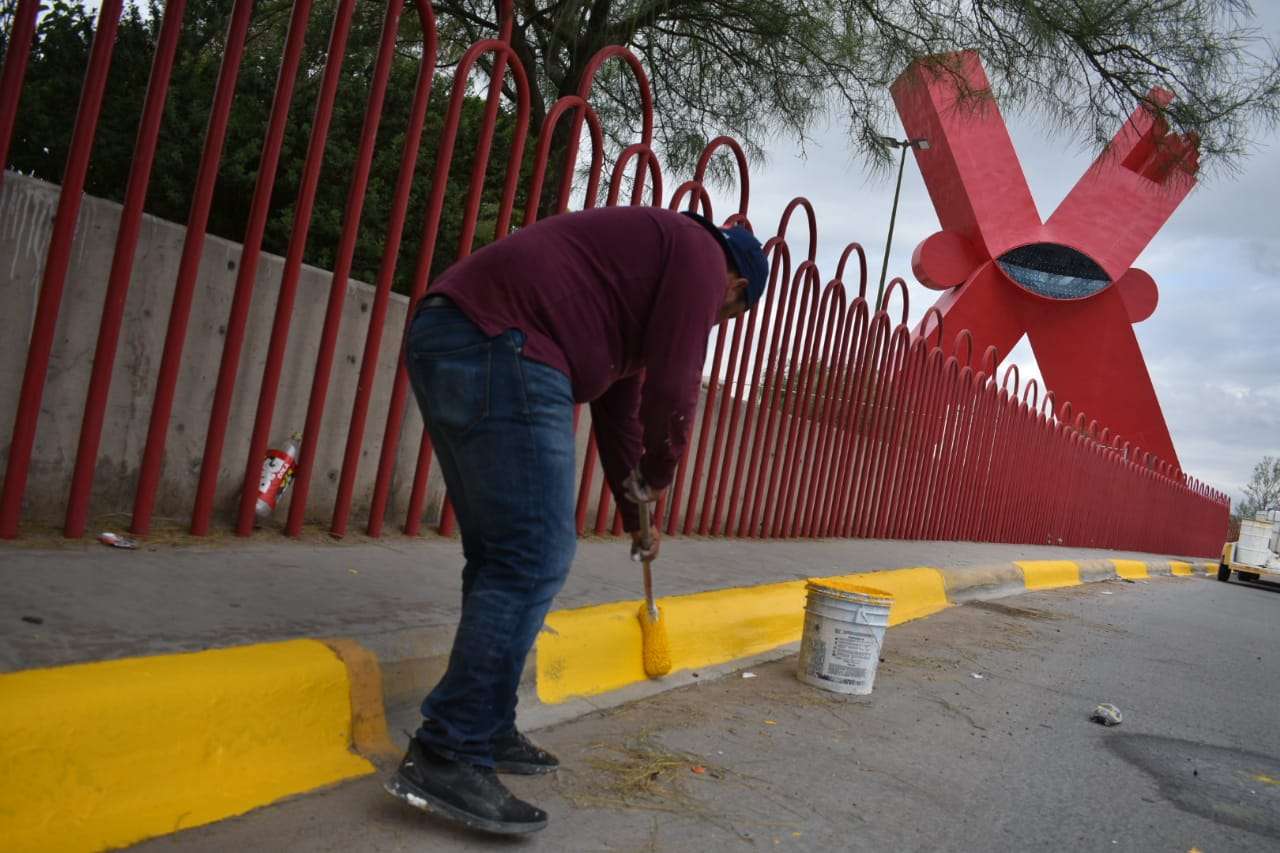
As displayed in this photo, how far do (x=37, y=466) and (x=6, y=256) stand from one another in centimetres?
62

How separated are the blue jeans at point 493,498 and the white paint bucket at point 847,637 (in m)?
1.83

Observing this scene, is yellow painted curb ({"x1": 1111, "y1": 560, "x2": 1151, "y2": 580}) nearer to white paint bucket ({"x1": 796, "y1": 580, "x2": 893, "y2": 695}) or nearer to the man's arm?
white paint bucket ({"x1": 796, "y1": 580, "x2": 893, "y2": 695})

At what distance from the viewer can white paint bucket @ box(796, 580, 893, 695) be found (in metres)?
3.72

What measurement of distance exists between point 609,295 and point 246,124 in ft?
25.2

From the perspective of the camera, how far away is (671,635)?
376cm

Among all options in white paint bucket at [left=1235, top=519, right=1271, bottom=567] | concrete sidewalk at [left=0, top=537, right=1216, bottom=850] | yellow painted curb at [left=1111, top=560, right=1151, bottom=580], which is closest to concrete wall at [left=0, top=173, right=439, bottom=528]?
concrete sidewalk at [left=0, top=537, right=1216, bottom=850]

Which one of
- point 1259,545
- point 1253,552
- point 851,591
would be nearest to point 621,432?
point 851,591

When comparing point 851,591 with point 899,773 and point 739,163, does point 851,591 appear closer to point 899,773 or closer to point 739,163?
point 899,773

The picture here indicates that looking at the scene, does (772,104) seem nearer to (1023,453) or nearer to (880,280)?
(1023,453)

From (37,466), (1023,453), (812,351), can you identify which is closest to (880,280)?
(1023,453)

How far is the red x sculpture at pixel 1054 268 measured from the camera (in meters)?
22.8

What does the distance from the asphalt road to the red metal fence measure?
1.45 metres

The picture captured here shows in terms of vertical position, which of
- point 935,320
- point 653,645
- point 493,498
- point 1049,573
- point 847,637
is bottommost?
point 653,645

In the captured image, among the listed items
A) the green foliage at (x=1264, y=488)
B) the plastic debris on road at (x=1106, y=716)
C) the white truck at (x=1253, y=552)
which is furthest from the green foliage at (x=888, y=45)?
the green foliage at (x=1264, y=488)
